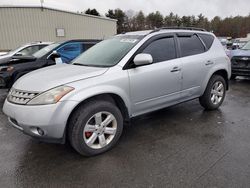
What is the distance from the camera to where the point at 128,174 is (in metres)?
2.81

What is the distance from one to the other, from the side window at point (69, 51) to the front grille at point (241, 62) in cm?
566

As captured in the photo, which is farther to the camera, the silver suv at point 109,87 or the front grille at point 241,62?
the front grille at point 241,62

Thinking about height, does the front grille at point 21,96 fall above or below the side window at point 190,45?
below

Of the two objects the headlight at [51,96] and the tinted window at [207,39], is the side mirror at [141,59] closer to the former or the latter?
the headlight at [51,96]

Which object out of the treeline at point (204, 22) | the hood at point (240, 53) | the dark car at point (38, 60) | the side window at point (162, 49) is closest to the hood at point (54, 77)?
the side window at point (162, 49)

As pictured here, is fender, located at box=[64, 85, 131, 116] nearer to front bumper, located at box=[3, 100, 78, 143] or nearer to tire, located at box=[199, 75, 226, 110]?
front bumper, located at box=[3, 100, 78, 143]

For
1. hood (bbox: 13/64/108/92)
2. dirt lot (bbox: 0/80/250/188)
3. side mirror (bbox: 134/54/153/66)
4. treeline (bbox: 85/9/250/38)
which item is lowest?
dirt lot (bbox: 0/80/250/188)

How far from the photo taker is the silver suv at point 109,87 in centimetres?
290

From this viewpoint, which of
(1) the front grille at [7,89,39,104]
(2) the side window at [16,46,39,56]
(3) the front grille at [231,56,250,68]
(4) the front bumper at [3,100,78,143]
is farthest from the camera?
(3) the front grille at [231,56,250,68]

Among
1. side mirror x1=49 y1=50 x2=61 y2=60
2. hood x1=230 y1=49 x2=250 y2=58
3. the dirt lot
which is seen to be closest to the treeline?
hood x1=230 y1=49 x2=250 y2=58

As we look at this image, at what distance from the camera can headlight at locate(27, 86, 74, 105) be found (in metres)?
2.85

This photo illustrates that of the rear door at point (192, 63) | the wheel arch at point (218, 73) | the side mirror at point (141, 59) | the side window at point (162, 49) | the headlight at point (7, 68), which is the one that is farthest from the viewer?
the headlight at point (7, 68)

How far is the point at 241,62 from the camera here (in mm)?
8438

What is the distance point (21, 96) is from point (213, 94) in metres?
3.91
